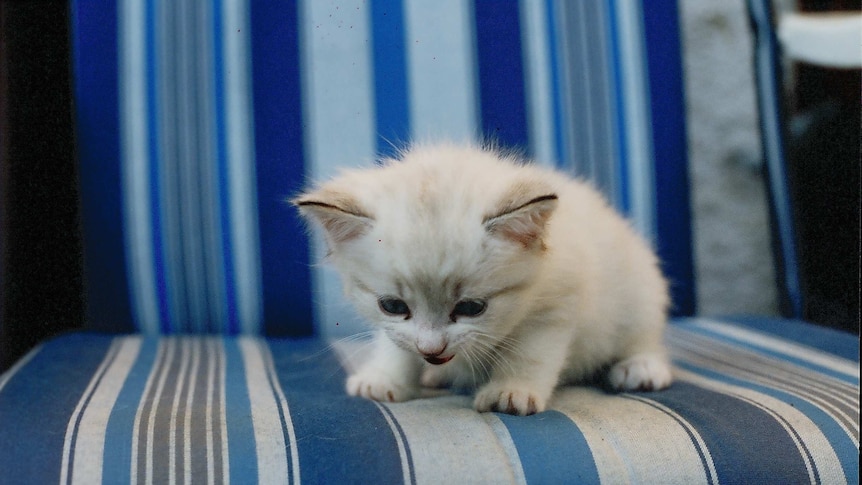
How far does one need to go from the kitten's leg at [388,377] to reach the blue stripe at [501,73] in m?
0.70

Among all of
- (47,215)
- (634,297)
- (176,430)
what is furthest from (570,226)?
(47,215)

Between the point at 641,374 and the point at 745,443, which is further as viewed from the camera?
the point at 641,374

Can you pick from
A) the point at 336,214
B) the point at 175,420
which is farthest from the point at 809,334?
the point at 175,420

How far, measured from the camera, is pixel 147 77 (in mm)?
1882

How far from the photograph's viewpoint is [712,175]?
240 centimetres

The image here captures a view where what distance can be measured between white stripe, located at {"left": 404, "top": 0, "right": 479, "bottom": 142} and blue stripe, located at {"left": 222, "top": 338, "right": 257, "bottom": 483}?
77cm

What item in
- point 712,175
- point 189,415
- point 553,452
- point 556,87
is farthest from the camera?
point 712,175

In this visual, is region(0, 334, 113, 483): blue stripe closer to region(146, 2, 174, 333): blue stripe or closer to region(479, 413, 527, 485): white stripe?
region(146, 2, 174, 333): blue stripe

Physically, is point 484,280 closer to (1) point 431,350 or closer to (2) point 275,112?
(1) point 431,350

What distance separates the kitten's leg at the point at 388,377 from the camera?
1364 mm

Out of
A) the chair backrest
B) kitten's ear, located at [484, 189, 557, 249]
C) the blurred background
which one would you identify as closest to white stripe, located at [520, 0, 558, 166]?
the chair backrest

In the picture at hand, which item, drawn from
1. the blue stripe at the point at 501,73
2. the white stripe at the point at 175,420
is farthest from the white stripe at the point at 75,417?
the blue stripe at the point at 501,73

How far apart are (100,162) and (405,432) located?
3.93ft

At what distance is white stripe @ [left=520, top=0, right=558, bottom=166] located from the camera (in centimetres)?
195
